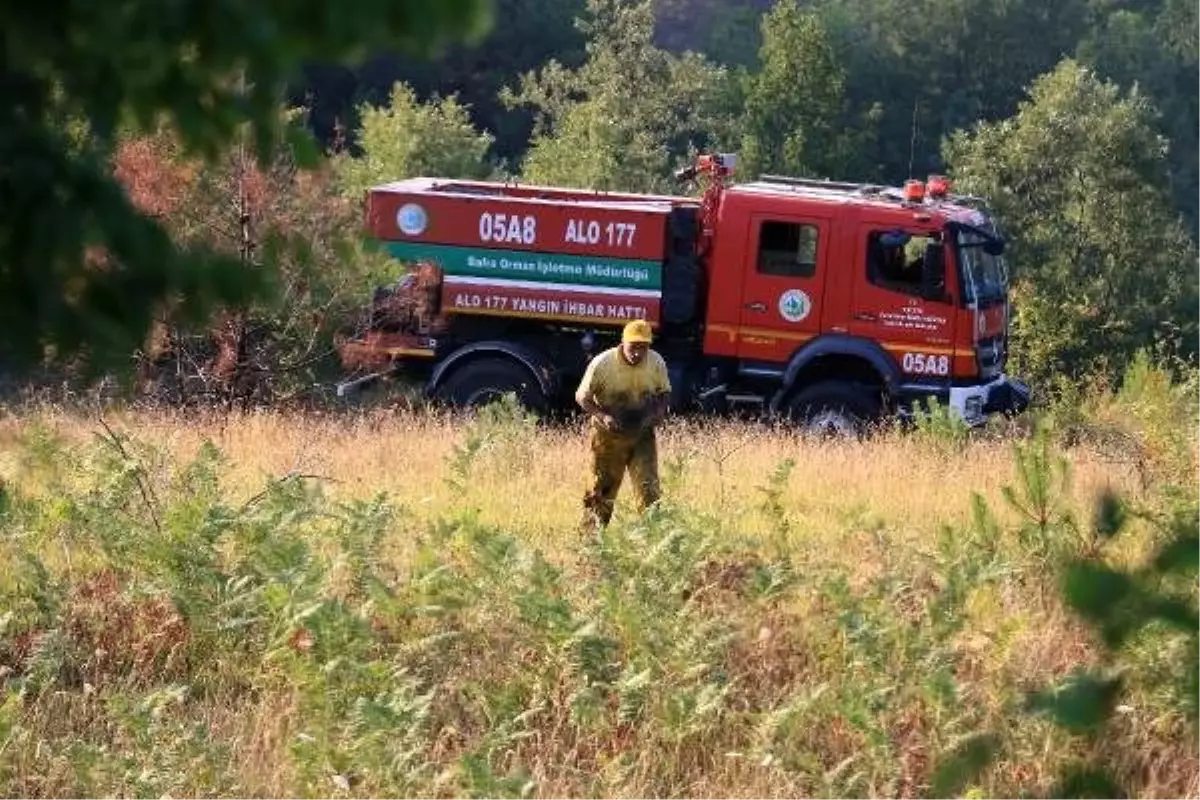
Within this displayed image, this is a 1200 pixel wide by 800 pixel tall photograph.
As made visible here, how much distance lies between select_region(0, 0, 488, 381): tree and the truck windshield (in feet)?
40.9

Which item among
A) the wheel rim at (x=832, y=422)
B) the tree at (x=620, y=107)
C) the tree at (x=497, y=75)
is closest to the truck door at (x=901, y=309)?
the wheel rim at (x=832, y=422)

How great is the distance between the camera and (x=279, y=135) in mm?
2408

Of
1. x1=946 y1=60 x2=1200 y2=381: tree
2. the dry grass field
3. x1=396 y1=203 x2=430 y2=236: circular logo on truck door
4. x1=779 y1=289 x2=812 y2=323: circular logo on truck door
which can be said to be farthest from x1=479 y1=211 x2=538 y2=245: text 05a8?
Result: x1=946 y1=60 x2=1200 y2=381: tree

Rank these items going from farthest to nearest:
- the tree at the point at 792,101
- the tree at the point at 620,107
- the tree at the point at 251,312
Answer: the tree at the point at 792,101, the tree at the point at 620,107, the tree at the point at 251,312

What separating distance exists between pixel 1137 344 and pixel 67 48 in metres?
27.3

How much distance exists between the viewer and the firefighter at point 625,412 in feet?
29.3

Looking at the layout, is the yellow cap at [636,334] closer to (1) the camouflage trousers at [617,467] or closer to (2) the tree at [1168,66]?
(1) the camouflage trousers at [617,467]

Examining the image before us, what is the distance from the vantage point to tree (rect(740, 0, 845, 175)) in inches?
1387

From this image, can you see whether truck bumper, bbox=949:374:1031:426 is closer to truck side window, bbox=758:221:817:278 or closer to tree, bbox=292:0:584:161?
truck side window, bbox=758:221:817:278

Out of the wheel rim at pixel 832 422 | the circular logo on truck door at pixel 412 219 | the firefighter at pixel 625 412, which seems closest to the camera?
the firefighter at pixel 625 412

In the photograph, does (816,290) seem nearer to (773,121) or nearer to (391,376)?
(391,376)

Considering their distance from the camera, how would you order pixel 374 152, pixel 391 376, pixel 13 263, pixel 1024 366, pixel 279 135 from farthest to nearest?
pixel 374 152
pixel 1024 366
pixel 391 376
pixel 279 135
pixel 13 263

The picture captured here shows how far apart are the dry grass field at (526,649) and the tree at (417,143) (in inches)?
911

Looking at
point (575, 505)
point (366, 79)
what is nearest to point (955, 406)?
point (575, 505)
